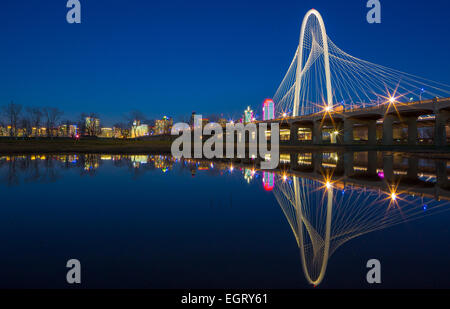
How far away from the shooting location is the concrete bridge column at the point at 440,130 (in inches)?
1470

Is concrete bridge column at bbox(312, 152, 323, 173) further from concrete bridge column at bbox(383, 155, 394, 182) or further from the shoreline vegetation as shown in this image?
the shoreline vegetation

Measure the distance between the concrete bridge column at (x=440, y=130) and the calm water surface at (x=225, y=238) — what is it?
34928 mm

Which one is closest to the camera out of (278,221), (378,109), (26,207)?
(278,221)

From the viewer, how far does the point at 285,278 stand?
354cm

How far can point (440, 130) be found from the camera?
3769 cm

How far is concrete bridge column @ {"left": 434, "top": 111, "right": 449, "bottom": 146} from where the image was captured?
37344 mm

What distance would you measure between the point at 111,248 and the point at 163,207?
9.45ft

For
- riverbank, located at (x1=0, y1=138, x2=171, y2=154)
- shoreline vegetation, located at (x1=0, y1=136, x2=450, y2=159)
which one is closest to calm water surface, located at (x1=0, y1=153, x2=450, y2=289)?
shoreline vegetation, located at (x1=0, y1=136, x2=450, y2=159)

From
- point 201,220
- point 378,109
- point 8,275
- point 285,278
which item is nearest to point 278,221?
point 201,220

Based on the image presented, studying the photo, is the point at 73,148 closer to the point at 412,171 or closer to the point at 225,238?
the point at 412,171
